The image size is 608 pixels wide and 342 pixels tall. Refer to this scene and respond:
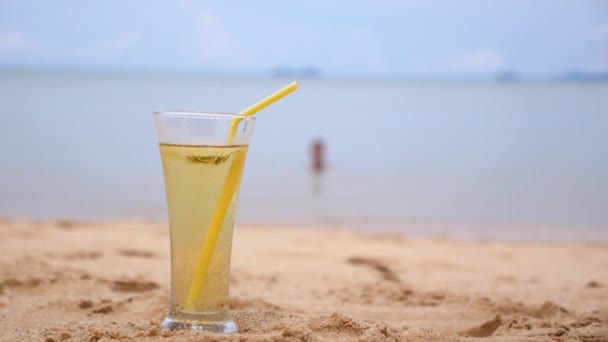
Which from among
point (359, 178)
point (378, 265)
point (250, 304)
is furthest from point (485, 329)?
point (359, 178)

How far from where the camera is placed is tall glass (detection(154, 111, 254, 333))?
2213 millimetres

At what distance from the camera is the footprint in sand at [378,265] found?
14.6 feet

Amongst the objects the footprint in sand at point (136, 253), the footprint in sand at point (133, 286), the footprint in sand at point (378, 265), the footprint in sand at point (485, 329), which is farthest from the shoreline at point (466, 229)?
the footprint in sand at point (485, 329)

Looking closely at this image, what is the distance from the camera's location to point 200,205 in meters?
2.25

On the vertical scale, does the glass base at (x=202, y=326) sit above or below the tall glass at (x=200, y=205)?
below

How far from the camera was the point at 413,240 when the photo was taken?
21.2ft

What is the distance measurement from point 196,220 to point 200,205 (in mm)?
48

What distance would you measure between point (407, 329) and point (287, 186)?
9.16 metres

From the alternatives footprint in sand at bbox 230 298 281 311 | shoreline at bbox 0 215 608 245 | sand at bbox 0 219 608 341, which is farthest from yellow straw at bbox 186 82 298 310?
shoreline at bbox 0 215 608 245

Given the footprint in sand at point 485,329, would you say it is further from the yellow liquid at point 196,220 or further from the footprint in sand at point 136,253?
the footprint in sand at point 136,253

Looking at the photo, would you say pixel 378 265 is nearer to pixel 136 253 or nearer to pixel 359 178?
pixel 136 253

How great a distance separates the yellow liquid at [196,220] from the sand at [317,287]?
0.12 meters

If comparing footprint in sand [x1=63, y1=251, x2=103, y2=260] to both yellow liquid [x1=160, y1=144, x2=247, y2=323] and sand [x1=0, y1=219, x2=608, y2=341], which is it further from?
yellow liquid [x1=160, y1=144, x2=247, y2=323]

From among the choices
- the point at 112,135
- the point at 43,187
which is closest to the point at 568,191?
the point at 43,187
